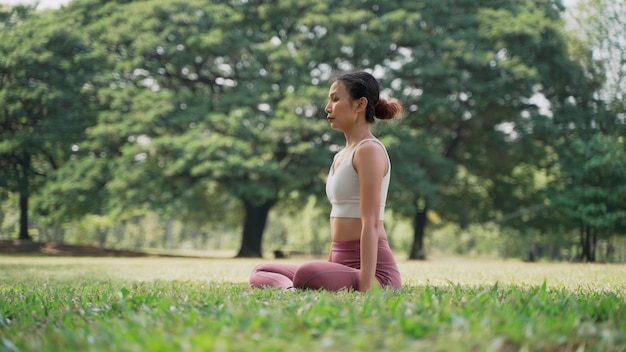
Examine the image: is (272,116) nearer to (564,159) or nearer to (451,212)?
(451,212)

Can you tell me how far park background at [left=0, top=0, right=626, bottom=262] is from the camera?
61.5 feet

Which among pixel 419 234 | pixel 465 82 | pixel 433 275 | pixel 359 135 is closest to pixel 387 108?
pixel 359 135

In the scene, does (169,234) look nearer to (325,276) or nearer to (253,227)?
(253,227)

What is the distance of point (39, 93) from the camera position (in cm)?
2045

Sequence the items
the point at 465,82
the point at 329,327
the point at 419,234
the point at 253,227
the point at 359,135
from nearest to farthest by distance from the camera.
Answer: the point at 329,327
the point at 359,135
the point at 465,82
the point at 253,227
the point at 419,234

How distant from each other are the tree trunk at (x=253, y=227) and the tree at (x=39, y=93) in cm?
608

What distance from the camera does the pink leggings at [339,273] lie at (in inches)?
179

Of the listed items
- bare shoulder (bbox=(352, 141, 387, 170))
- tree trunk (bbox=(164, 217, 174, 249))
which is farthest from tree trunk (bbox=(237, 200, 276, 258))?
tree trunk (bbox=(164, 217, 174, 249))

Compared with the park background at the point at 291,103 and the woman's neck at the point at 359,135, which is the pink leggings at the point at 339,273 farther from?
the park background at the point at 291,103

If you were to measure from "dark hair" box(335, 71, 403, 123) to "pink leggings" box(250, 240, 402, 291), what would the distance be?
37.9 inches

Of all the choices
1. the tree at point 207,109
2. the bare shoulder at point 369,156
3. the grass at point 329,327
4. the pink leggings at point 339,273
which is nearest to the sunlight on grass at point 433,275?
the pink leggings at point 339,273

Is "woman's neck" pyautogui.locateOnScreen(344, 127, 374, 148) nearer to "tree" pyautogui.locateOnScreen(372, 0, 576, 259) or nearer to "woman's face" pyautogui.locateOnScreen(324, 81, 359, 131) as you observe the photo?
"woman's face" pyautogui.locateOnScreen(324, 81, 359, 131)

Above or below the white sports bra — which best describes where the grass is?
below

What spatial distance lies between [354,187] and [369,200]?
28 centimetres
